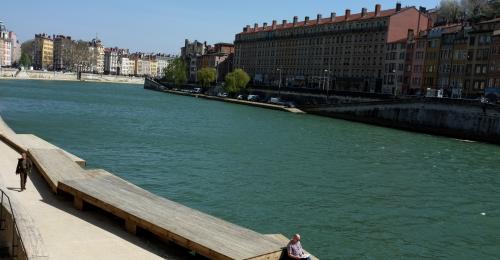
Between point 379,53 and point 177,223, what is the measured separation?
113 meters

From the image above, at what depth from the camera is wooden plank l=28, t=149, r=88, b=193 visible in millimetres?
21144

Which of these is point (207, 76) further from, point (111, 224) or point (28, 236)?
point (28, 236)

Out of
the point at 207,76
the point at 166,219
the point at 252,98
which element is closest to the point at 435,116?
the point at 252,98

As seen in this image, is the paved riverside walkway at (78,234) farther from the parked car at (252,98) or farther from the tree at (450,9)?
the tree at (450,9)

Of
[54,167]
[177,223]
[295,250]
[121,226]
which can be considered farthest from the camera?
[54,167]

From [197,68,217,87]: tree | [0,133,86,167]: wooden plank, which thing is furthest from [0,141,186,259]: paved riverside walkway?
[197,68,217,87]: tree

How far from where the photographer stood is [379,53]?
12294 centimetres

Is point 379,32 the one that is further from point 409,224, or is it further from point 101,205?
point 101,205

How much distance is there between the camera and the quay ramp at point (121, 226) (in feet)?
47.3

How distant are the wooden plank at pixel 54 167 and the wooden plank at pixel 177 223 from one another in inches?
56.3

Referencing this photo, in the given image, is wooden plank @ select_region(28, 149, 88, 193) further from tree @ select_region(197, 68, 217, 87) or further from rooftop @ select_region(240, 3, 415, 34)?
tree @ select_region(197, 68, 217, 87)

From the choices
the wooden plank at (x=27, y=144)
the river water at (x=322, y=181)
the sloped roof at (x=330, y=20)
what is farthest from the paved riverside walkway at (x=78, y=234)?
the sloped roof at (x=330, y=20)

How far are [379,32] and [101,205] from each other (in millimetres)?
113118

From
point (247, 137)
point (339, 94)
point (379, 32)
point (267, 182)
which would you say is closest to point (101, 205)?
point (267, 182)
